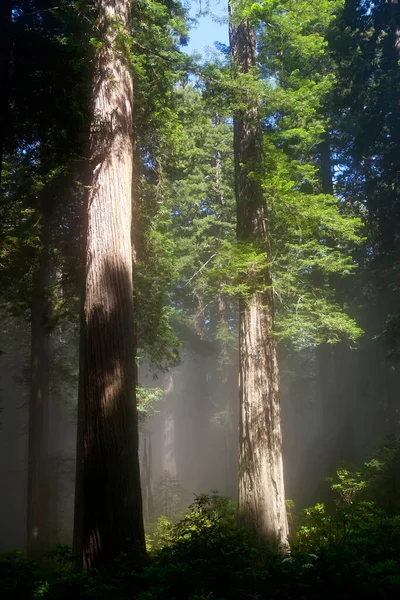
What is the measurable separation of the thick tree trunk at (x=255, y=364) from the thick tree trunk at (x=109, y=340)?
7.13 ft

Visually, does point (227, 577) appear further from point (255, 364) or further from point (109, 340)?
point (255, 364)

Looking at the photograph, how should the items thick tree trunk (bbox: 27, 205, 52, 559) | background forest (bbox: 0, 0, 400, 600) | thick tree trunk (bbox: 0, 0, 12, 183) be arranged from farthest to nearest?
thick tree trunk (bbox: 27, 205, 52, 559) → thick tree trunk (bbox: 0, 0, 12, 183) → background forest (bbox: 0, 0, 400, 600)

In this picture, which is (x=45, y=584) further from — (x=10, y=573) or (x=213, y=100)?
(x=213, y=100)

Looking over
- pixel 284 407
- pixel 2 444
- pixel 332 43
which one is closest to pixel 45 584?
pixel 332 43

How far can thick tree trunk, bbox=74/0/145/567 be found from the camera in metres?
5.18

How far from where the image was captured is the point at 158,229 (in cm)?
1242

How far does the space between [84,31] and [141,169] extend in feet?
10.4

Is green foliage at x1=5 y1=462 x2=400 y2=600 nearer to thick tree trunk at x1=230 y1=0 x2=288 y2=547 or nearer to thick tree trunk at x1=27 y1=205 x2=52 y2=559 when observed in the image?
thick tree trunk at x1=230 y1=0 x2=288 y2=547

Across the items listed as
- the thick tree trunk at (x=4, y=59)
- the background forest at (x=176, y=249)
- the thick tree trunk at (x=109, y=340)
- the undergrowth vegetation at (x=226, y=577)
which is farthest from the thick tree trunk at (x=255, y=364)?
the thick tree trunk at (x=4, y=59)

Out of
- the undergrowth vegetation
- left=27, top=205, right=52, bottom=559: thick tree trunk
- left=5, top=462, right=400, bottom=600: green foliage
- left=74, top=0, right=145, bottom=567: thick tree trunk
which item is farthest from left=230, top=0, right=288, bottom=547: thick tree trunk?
left=27, top=205, right=52, bottom=559: thick tree trunk

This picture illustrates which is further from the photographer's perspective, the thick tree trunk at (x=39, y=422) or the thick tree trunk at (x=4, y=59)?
the thick tree trunk at (x=39, y=422)

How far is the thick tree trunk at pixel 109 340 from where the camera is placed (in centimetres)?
518

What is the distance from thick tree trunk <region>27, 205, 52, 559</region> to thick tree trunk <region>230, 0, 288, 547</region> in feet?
19.4

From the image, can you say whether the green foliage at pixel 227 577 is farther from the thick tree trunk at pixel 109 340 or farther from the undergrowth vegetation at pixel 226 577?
the thick tree trunk at pixel 109 340
